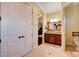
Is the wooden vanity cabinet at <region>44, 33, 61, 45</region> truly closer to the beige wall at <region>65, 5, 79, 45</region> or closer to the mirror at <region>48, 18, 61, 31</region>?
the beige wall at <region>65, 5, 79, 45</region>

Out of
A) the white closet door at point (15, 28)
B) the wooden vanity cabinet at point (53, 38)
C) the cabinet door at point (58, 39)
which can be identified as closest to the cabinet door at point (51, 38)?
the wooden vanity cabinet at point (53, 38)

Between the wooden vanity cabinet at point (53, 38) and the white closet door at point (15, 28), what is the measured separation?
249cm

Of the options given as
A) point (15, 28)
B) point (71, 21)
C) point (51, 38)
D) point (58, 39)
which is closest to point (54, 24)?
point (51, 38)

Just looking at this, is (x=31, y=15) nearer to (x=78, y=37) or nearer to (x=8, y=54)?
(x=8, y=54)

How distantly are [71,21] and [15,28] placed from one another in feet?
12.4

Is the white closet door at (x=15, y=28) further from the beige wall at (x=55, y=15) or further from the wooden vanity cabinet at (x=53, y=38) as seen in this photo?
the beige wall at (x=55, y=15)

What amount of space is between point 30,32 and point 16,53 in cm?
140

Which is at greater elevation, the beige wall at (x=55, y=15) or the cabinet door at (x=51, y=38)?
the beige wall at (x=55, y=15)

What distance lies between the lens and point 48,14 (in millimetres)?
8281

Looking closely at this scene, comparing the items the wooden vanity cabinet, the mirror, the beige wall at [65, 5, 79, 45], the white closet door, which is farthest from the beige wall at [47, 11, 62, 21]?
the white closet door

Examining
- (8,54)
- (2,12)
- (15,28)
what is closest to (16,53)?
(8,54)

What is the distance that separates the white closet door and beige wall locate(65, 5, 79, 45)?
8.60 feet

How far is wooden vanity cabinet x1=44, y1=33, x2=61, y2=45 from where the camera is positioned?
679 cm

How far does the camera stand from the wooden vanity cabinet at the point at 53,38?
22.3 feet
